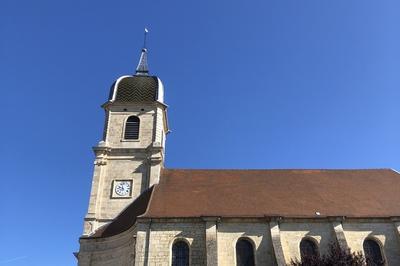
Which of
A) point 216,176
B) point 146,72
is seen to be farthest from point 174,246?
point 146,72

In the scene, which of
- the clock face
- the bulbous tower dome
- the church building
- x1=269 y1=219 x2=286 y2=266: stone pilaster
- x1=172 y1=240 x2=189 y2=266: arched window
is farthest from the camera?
the bulbous tower dome

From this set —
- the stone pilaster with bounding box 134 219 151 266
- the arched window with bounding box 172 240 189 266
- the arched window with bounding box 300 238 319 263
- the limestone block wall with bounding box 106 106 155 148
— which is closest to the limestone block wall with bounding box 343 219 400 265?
the arched window with bounding box 300 238 319 263

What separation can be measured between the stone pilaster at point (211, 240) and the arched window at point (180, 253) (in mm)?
1247

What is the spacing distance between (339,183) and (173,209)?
11.2m

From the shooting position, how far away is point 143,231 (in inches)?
772

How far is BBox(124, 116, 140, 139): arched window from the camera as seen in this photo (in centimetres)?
2681

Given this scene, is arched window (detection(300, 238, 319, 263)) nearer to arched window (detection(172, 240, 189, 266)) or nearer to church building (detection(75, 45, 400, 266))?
church building (detection(75, 45, 400, 266))

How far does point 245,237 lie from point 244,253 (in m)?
0.81

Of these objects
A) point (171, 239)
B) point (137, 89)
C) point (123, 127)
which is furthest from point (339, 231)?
point (137, 89)

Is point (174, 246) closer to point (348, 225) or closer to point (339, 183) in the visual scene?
point (348, 225)

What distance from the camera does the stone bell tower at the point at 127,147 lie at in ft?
78.1

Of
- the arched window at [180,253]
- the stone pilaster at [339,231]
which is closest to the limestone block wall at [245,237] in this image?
the arched window at [180,253]

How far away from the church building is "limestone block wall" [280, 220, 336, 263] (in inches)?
2.1

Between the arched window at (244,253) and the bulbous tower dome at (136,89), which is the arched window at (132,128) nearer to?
the bulbous tower dome at (136,89)
